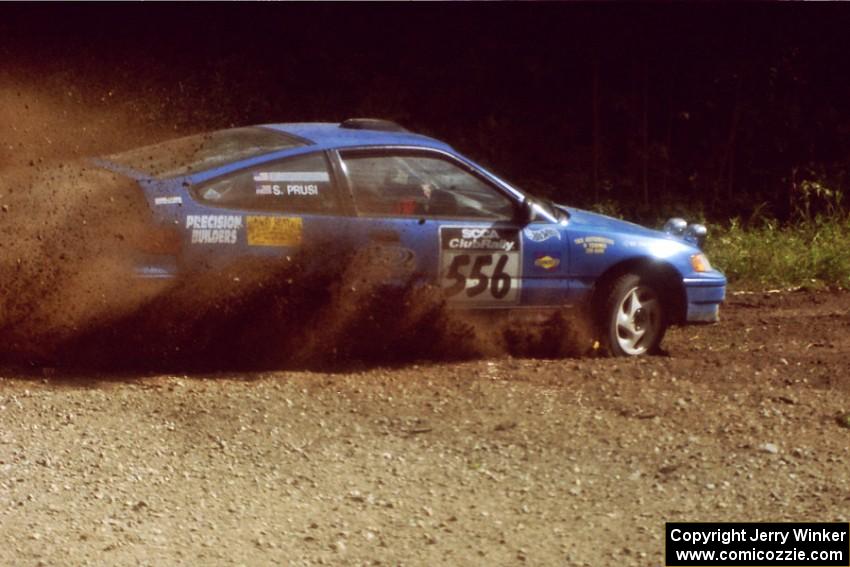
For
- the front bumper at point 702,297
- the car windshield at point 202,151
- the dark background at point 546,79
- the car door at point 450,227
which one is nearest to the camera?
the car windshield at point 202,151

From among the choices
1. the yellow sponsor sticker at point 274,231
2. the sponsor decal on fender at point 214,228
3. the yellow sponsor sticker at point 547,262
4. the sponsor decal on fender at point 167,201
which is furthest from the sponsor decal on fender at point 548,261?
the sponsor decal on fender at point 167,201

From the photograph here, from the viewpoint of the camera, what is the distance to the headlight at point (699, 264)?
31.0 feet

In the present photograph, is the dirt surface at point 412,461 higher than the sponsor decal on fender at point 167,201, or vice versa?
the sponsor decal on fender at point 167,201

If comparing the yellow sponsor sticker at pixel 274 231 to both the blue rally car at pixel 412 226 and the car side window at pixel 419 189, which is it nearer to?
the blue rally car at pixel 412 226

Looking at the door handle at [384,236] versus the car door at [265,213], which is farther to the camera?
the door handle at [384,236]

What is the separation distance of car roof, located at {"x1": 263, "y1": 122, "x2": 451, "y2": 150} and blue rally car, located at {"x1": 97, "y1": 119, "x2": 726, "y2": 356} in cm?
1

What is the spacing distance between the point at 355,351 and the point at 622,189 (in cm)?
673

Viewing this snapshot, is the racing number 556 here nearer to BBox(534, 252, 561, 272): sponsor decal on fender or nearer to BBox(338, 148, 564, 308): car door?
BBox(338, 148, 564, 308): car door

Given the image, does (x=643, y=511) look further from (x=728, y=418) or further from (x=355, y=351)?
(x=355, y=351)

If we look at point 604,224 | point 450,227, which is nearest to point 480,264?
point 450,227

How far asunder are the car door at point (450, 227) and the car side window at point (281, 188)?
0.15 metres

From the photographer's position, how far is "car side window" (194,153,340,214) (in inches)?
316

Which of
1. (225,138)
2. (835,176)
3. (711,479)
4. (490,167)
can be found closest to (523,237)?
(225,138)

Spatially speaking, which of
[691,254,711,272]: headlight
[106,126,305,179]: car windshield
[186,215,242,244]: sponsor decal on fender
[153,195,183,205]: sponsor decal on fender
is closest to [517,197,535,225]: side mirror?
[691,254,711,272]: headlight
